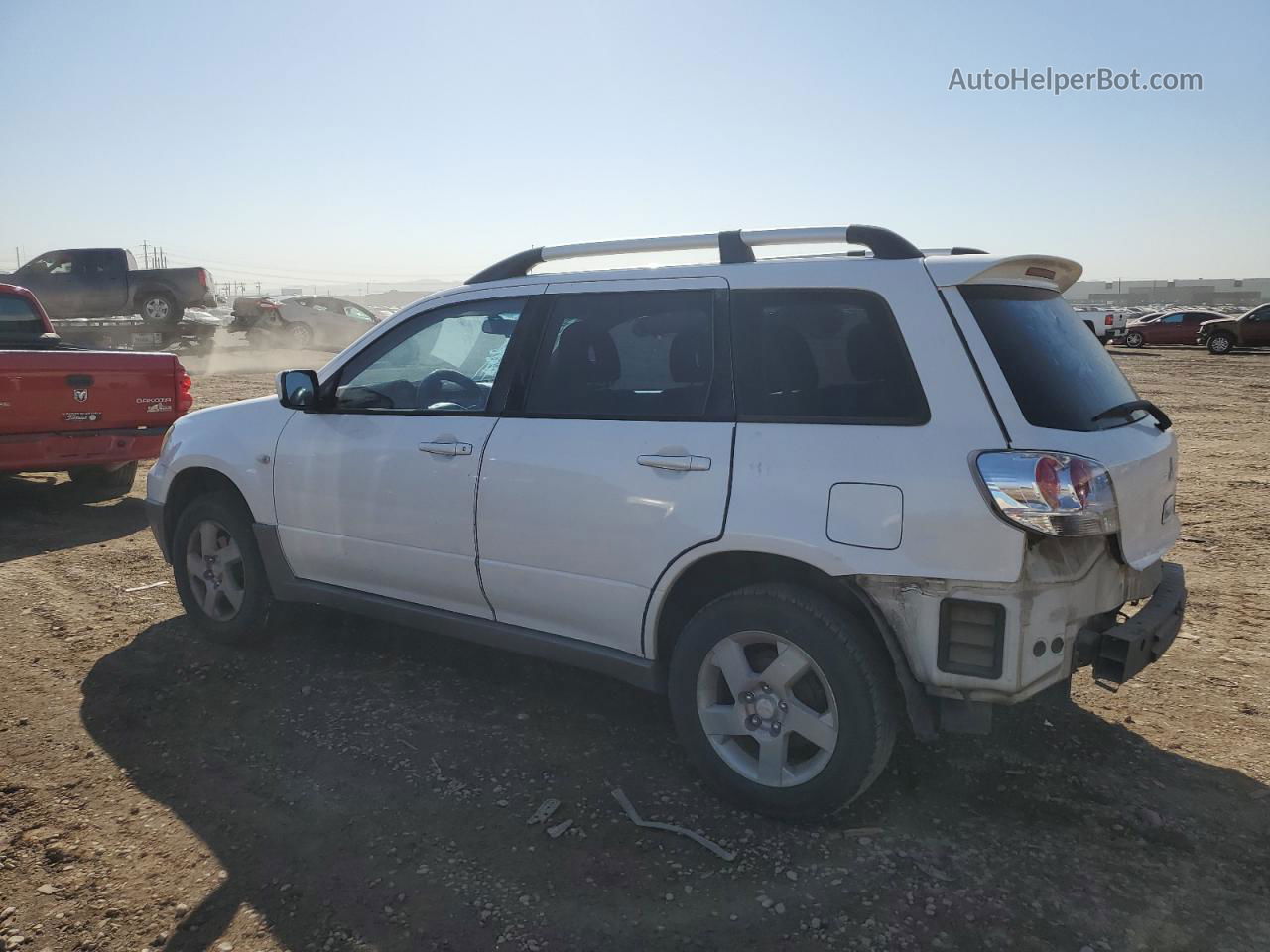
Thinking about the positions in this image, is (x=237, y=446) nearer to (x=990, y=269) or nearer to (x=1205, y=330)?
(x=990, y=269)

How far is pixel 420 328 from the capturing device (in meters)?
4.32

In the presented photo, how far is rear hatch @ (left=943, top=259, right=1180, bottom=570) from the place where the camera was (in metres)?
2.91

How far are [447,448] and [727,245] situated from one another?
139cm

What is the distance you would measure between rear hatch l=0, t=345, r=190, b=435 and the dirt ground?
9.60 ft

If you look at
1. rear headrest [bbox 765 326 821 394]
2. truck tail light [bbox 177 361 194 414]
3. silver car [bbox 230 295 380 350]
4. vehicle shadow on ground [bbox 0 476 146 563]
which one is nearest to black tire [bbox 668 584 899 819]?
rear headrest [bbox 765 326 821 394]

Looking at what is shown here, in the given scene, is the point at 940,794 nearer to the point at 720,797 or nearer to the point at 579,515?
the point at 720,797

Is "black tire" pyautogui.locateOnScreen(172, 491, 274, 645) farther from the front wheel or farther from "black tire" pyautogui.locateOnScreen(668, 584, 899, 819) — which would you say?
the front wheel

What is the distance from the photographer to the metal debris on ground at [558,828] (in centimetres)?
322

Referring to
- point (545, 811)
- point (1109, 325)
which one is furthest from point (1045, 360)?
point (1109, 325)

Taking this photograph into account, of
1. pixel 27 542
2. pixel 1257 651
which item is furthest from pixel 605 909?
pixel 27 542

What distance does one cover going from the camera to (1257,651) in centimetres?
480

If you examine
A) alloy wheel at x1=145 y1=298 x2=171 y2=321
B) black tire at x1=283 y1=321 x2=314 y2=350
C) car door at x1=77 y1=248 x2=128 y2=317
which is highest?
car door at x1=77 y1=248 x2=128 y2=317

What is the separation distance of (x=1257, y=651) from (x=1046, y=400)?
9.25 ft

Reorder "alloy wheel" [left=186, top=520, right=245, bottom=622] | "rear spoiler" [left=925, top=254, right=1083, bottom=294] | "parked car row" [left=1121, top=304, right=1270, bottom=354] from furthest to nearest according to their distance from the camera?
1. "parked car row" [left=1121, top=304, right=1270, bottom=354]
2. "alloy wheel" [left=186, top=520, right=245, bottom=622]
3. "rear spoiler" [left=925, top=254, right=1083, bottom=294]
